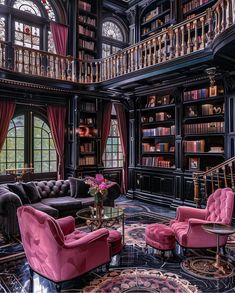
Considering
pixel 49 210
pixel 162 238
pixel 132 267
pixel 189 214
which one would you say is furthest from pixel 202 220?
pixel 49 210

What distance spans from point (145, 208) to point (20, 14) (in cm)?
637

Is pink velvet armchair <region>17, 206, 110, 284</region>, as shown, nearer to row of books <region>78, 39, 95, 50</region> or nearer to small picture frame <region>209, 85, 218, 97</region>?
small picture frame <region>209, 85, 218, 97</region>

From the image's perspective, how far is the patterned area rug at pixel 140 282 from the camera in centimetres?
313

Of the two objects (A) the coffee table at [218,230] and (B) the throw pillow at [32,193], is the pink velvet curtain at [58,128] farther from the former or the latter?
(A) the coffee table at [218,230]

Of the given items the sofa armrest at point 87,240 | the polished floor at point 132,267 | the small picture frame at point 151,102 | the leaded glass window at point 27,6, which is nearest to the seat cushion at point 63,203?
the polished floor at point 132,267

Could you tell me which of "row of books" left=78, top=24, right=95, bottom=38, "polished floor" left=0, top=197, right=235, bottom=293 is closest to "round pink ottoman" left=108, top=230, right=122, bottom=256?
"polished floor" left=0, top=197, right=235, bottom=293

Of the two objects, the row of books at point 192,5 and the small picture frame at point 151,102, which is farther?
the small picture frame at point 151,102

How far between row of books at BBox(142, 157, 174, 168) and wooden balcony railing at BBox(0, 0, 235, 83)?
8.58ft

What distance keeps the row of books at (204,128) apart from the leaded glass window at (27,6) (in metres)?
5.48

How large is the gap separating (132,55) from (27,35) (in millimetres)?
3222

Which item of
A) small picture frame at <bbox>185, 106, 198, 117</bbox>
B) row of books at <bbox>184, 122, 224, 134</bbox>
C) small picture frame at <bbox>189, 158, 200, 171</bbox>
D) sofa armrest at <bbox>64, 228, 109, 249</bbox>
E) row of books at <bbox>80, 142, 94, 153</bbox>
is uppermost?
small picture frame at <bbox>185, 106, 198, 117</bbox>

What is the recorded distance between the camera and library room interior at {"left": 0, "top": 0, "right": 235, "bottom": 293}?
3.40 meters

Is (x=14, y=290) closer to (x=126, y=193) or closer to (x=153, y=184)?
(x=153, y=184)

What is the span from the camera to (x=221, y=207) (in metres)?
4.23
